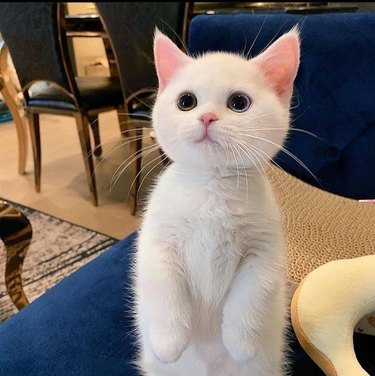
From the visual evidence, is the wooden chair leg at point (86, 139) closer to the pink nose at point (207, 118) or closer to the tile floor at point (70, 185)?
the tile floor at point (70, 185)

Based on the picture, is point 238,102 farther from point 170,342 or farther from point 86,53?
point 86,53

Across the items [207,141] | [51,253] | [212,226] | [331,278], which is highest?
[207,141]

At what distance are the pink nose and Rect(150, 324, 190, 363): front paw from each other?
0.25 meters

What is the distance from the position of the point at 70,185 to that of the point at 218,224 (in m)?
2.00

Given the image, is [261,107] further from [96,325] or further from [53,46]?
[53,46]

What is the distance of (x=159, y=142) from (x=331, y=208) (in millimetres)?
519

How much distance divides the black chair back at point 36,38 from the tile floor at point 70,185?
42 centimetres

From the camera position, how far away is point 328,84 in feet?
3.51

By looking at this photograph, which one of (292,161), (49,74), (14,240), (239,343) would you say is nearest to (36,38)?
(49,74)

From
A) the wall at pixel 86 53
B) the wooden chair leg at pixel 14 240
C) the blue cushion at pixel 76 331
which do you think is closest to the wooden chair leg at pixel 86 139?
the wooden chair leg at pixel 14 240

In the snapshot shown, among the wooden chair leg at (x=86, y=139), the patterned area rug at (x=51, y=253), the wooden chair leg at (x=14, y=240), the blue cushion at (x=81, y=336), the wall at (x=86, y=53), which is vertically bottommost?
the wall at (x=86, y=53)

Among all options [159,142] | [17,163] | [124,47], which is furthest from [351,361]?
[17,163]

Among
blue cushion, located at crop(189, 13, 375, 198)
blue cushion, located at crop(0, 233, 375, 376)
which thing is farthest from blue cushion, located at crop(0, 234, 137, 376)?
blue cushion, located at crop(189, 13, 375, 198)

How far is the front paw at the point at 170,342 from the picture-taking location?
563 mm
